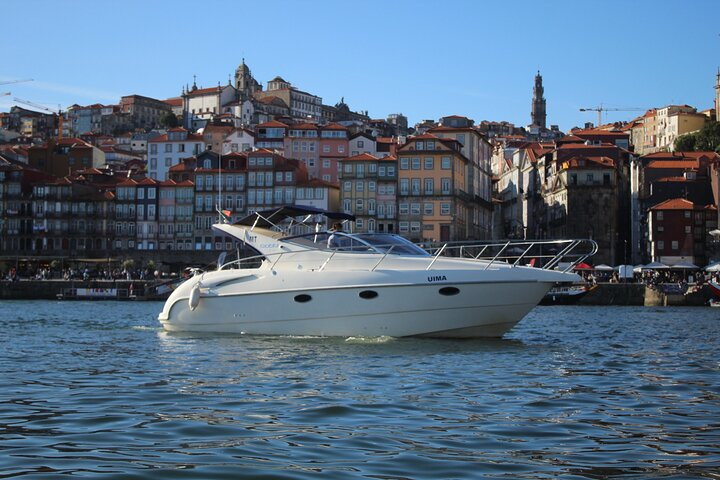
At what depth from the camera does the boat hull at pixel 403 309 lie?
23250 millimetres

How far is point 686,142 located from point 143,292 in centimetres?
7965

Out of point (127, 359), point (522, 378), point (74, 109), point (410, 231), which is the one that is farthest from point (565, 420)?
point (74, 109)

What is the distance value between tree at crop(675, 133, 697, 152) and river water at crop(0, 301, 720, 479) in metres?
111

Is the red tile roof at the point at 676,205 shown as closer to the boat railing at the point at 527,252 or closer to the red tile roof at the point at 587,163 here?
the red tile roof at the point at 587,163

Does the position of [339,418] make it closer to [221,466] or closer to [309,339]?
[221,466]

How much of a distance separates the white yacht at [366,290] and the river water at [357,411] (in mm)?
780

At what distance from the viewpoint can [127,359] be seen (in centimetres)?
2034

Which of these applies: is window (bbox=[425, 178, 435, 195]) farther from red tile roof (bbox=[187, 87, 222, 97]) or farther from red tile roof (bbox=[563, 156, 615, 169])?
red tile roof (bbox=[187, 87, 222, 97])

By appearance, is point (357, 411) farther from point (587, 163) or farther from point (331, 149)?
point (331, 149)

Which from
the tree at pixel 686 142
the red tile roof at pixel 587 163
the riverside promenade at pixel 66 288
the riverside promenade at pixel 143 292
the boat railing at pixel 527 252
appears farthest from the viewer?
the tree at pixel 686 142

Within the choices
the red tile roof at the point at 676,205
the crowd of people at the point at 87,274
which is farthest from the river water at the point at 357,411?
the red tile roof at the point at 676,205

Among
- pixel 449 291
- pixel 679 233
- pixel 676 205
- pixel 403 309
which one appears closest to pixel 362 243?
pixel 403 309

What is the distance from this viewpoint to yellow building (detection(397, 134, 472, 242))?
91.6 meters

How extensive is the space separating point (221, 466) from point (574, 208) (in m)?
85.0
